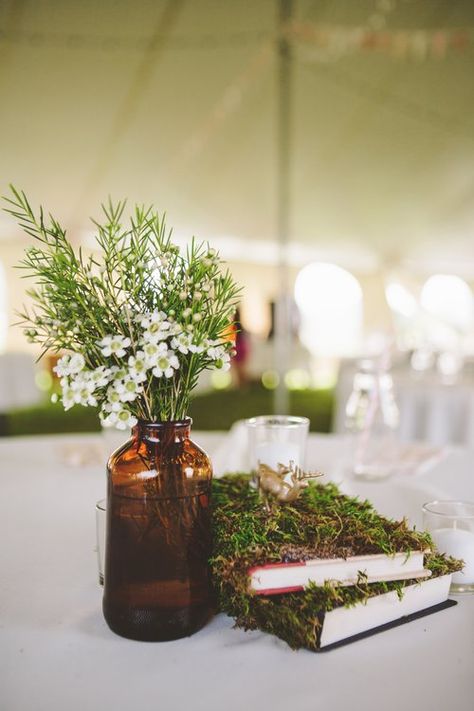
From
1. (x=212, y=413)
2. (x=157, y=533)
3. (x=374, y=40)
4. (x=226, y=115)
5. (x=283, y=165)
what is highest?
(x=226, y=115)

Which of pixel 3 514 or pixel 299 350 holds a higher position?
pixel 299 350

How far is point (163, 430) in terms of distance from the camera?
59cm

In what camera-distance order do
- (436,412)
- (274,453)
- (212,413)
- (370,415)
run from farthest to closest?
(212,413)
(436,412)
(370,415)
(274,453)

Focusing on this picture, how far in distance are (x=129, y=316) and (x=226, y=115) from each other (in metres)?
7.59

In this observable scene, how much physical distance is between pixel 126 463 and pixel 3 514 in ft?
1.74

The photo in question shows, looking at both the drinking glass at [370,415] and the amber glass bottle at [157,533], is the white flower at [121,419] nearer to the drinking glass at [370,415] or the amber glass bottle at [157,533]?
the amber glass bottle at [157,533]

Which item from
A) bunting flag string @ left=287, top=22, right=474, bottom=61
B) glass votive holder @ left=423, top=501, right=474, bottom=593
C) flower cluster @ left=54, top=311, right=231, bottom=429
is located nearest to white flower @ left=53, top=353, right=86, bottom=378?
flower cluster @ left=54, top=311, right=231, bottom=429

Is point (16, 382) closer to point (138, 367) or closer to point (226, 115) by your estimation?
point (226, 115)

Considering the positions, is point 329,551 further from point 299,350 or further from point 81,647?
point 299,350

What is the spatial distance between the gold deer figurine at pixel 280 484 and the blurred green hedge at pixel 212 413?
4004 millimetres

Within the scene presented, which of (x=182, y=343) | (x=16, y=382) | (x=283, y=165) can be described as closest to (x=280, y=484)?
(x=182, y=343)

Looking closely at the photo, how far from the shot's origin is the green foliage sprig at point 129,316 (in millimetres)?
579

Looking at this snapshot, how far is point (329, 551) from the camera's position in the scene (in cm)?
60

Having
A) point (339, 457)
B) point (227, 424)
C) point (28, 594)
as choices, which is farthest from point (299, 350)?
point (28, 594)
